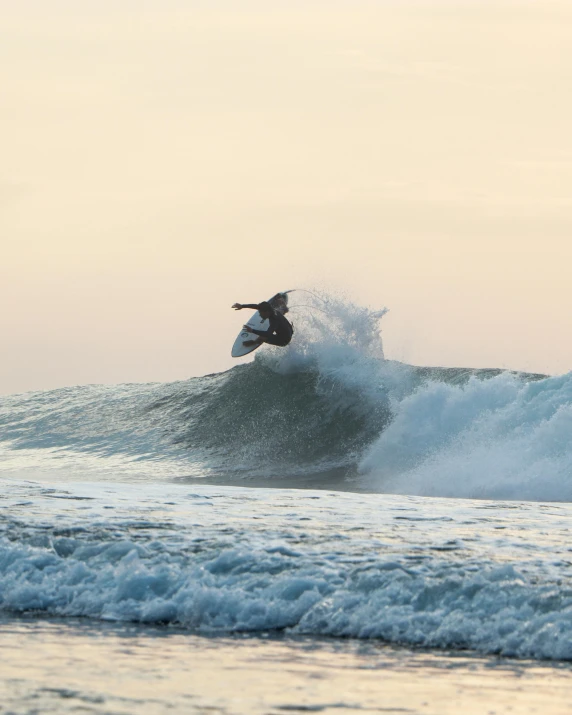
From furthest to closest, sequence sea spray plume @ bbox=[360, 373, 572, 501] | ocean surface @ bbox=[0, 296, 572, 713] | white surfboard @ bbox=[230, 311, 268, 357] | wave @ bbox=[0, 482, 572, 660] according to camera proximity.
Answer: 1. white surfboard @ bbox=[230, 311, 268, 357]
2. sea spray plume @ bbox=[360, 373, 572, 501]
3. wave @ bbox=[0, 482, 572, 660]
4. ocean surface @ bbox=[0, 296, 572, 713]

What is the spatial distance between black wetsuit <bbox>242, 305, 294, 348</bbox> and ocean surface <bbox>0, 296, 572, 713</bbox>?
3406 mm

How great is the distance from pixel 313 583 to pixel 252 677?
180cm

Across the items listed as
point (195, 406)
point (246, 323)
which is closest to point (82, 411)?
point (195, 406)

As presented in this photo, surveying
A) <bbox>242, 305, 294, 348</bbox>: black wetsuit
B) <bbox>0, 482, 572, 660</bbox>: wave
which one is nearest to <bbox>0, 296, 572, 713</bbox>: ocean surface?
<bbox>0, 482, 572, 660</bbox>: wave

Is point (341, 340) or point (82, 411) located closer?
point (341, 340)

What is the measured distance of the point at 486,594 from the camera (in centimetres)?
711

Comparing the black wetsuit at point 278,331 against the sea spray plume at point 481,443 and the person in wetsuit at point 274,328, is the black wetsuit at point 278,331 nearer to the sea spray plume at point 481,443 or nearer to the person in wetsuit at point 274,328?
the person in wetsuit at point 274,328

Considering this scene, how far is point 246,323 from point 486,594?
14685 millimetres

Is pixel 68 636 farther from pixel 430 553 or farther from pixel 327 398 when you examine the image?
pixel 327 398

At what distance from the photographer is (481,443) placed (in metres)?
17.2

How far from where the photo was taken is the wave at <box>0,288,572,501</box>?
16.4 meters

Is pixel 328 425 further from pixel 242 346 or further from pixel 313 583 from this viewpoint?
pixel 313 583

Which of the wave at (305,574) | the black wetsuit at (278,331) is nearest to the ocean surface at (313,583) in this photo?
the wave at (305,574)

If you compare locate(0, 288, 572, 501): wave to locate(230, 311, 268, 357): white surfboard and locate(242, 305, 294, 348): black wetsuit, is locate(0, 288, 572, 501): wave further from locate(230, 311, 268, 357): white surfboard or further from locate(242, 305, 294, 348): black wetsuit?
locate(242, 305, 294, 348): black wetsuit
